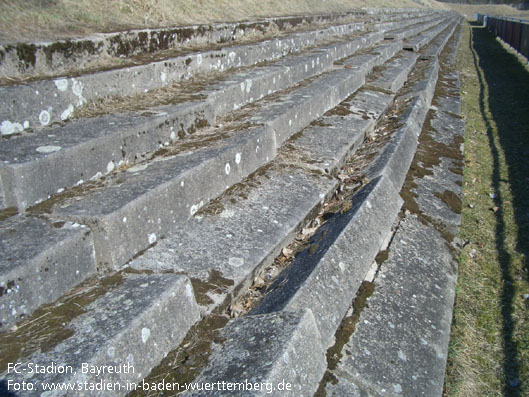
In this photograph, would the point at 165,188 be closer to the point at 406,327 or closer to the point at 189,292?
the point at 189,292

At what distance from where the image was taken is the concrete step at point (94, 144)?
6.05 feet

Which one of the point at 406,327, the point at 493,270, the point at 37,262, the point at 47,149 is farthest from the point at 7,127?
the point at 493,270

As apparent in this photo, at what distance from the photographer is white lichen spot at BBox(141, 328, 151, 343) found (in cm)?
145

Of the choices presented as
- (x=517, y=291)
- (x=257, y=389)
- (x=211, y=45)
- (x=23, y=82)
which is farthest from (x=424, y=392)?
(x=211, y=45)

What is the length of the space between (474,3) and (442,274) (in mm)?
99385

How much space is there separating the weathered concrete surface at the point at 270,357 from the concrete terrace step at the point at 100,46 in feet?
6.90

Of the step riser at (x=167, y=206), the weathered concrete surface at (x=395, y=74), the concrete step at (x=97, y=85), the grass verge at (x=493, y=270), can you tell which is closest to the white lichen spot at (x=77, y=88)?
the concrete step at (x=97, y=85)

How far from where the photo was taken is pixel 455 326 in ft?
7.33

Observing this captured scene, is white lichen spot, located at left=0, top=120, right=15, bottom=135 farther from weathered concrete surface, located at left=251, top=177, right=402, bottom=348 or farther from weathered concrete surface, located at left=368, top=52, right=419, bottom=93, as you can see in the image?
weathered concrete surface, located at left=368, top=52, right=419, bottom=93

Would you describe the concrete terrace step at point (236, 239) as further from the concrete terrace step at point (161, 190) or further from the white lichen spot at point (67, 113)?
the white lichen spot at point (67, 113)

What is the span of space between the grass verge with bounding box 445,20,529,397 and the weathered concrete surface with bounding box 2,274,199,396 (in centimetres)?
119

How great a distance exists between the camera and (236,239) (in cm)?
215

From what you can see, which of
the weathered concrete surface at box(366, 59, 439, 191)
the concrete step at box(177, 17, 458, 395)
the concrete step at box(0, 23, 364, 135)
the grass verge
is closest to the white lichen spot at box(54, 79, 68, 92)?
the concrete step at box(0, 23, 364, 135)

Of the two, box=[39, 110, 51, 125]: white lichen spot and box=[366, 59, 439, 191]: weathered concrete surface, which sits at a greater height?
box=[39, 110, 51, 125]: white lichen spot
